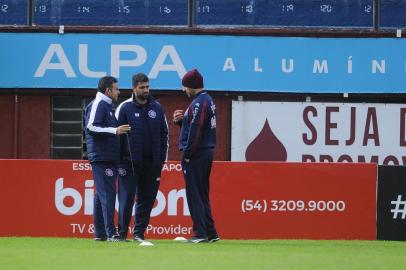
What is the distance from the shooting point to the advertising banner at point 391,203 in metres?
14.8

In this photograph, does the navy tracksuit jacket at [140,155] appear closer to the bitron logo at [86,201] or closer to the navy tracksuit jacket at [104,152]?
the navy tracksuit jacket at [104,152]

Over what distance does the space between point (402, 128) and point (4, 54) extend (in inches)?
280

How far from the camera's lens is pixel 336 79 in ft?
66.8

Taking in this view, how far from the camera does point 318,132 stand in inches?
790

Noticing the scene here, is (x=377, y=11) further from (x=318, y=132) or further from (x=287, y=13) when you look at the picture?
(x=318, y=132)

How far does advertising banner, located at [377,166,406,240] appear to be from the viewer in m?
14.8

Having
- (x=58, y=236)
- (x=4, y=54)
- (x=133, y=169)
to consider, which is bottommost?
(x=58, y=236)

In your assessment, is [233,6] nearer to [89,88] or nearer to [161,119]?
[89,88]

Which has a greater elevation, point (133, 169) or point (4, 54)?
point (4, 54)

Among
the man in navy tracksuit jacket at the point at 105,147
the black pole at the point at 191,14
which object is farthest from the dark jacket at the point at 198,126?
the black pole at the point at 191,14

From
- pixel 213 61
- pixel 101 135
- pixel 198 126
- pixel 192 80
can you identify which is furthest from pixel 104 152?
pixel 213 61

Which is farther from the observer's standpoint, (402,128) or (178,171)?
(402,128)

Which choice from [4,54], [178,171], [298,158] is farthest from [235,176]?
[4,54]

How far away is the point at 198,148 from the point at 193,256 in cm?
209
